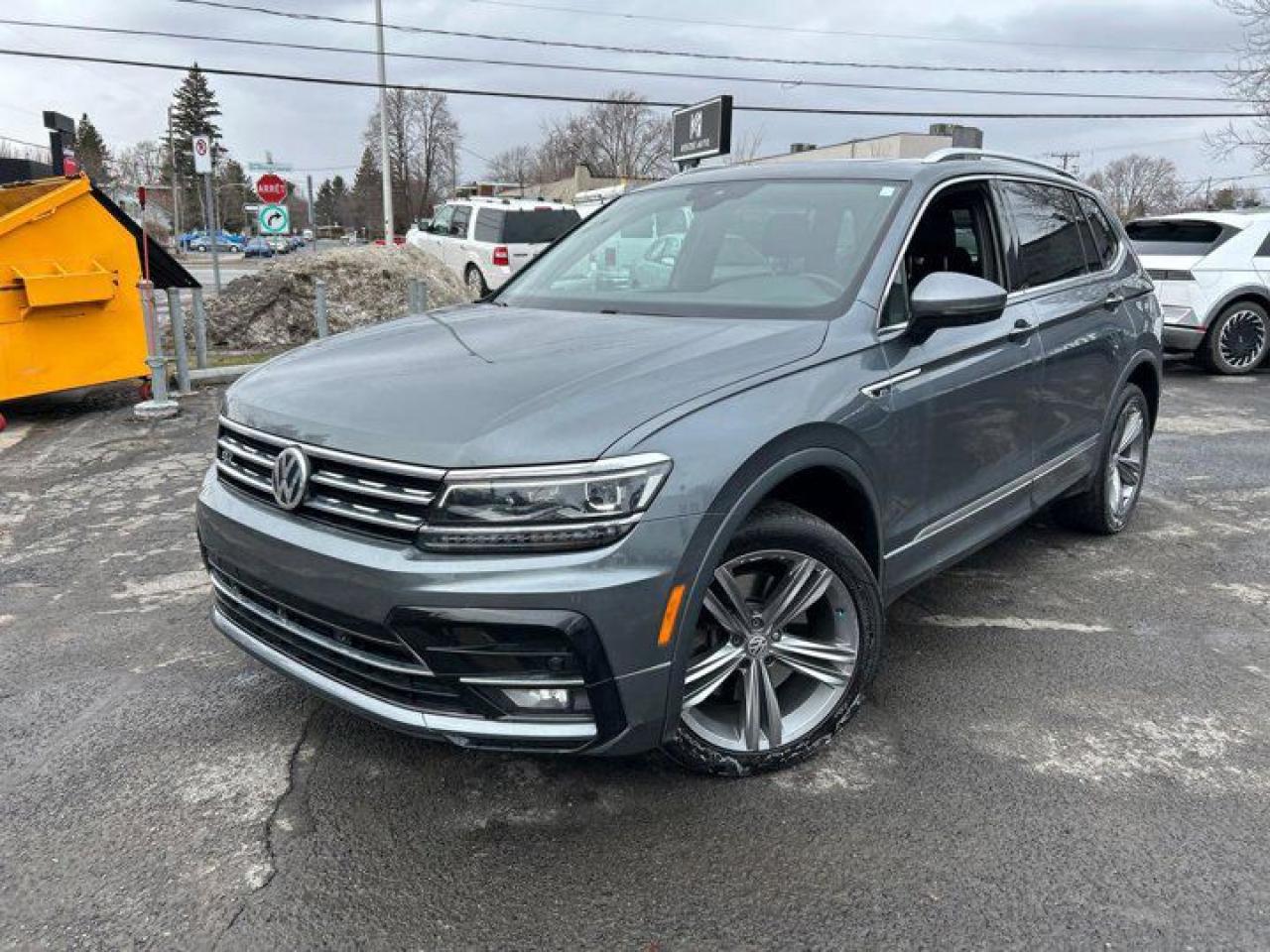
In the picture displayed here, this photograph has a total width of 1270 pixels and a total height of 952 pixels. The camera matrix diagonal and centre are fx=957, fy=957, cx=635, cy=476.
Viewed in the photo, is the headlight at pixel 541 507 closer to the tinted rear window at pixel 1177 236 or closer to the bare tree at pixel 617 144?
the tinted rear window at pixel 1177 236

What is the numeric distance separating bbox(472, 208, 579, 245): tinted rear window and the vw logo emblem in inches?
560

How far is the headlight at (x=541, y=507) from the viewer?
2.23 meters

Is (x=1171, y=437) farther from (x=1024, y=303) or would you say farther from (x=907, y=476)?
(x=907, y=476)

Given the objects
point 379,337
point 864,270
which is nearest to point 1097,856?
point 864,270

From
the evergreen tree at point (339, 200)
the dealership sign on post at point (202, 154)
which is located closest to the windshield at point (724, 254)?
the dealership sign on post at point (202, 154)

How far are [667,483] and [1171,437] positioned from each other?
7123 millimetres

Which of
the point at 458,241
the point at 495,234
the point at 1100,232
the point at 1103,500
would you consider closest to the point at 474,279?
the point at 458,241

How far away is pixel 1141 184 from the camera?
8044 cm

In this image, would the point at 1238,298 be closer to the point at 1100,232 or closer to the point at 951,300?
the point at 1100,232

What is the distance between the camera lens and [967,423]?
11.3 ft

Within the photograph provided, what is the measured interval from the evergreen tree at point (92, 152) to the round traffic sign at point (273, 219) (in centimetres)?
5697

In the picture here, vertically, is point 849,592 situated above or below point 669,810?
above

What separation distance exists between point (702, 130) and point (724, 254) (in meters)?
9.91

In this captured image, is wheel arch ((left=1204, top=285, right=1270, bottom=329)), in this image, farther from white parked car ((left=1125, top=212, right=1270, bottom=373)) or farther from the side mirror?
the side mirror
